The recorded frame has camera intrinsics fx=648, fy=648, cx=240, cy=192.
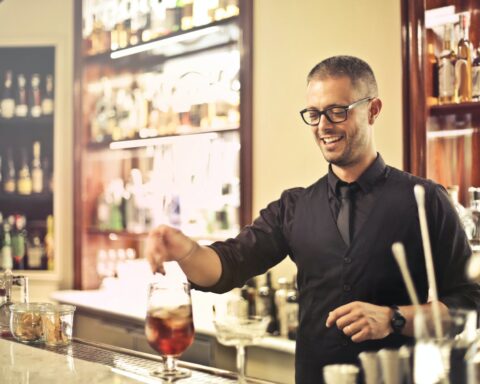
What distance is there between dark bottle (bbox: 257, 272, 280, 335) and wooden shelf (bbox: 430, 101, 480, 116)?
3.62 ft

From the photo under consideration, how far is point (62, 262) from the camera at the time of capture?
442cm

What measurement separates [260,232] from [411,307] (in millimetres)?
604

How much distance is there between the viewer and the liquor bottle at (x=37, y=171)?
459 cm

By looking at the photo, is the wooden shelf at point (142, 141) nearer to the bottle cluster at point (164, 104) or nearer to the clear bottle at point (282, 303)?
the bottle cluster at point (164, 104)

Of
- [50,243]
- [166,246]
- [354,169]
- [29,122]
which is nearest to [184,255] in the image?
[166,246]

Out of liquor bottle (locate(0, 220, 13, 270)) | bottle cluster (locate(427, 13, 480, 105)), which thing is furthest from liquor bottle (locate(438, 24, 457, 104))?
liquor bottle (locate(0, 220, 13, 270))

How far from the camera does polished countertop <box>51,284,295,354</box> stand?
2910 mm

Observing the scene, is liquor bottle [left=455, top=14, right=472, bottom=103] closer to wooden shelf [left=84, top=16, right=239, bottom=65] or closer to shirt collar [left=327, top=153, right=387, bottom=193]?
shirt collar [left=327, top=153, right=387, bottom=193]

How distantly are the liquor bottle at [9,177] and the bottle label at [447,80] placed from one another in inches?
124

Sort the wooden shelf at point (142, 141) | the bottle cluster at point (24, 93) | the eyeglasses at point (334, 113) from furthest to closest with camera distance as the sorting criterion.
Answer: the bottle cluster at point (24, 93), the wooden shelf at point (142, 141), the eyeglasses at point (334, 113)

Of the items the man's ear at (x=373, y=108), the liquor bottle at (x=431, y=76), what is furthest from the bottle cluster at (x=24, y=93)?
the man's ear at (x=373, y=108)

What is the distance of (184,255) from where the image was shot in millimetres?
1748

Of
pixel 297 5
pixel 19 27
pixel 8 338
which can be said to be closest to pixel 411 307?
pixel 8 338

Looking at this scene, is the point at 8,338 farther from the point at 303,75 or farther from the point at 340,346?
the point at 303,75
